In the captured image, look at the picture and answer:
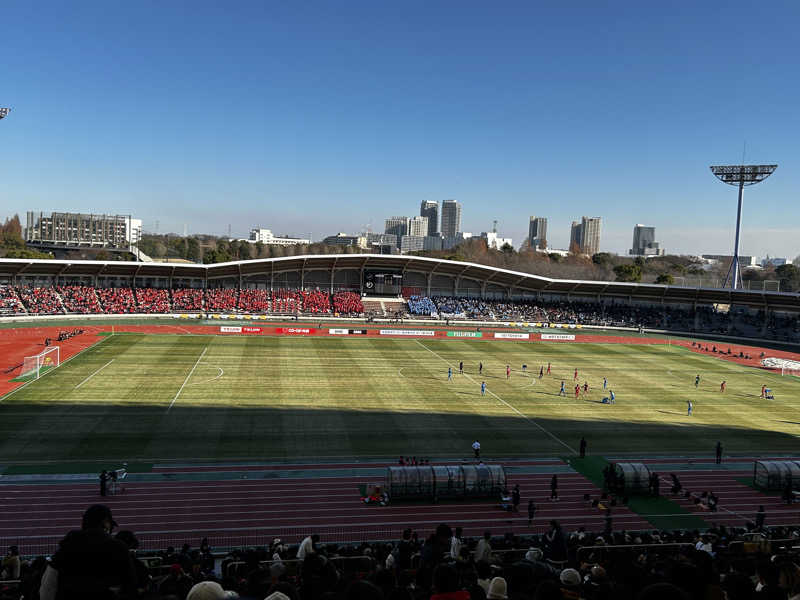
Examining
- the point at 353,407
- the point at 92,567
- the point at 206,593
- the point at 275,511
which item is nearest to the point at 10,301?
the point at 353,407

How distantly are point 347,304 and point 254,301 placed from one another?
11865mm

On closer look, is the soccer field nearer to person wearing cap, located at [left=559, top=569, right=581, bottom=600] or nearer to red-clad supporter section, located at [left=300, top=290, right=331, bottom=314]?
red-clad supporter section, located at [left=300, top=290, right=331, bottom=314]

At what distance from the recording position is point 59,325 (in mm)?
56969

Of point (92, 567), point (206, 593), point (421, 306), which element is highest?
point (92, 567)

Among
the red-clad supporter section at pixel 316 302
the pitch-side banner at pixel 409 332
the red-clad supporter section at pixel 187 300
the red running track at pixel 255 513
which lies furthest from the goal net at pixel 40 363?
the red-clad supporter section at pixel 316 302

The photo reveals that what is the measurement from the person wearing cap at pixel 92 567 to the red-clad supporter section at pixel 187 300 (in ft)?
222

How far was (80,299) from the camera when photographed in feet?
211

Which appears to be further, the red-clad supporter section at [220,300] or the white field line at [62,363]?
the red-clad supporter section at [220,300]

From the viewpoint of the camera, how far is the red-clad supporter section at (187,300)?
224 ft

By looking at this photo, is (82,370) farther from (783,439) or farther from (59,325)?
(783,439)

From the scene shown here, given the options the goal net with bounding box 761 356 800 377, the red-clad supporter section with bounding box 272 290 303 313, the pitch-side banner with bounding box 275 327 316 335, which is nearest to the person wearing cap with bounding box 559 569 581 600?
the pitch-side banner with bounding box 275 327 316 335

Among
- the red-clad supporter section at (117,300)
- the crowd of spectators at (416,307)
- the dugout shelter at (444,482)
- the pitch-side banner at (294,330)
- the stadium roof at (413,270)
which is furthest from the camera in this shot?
the stadium roof at (413,270)

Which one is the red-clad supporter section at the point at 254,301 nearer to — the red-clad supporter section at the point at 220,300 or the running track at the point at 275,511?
the red-clad supporter section at the point at 220,300

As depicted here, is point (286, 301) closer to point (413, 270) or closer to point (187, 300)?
point (187, 300)
